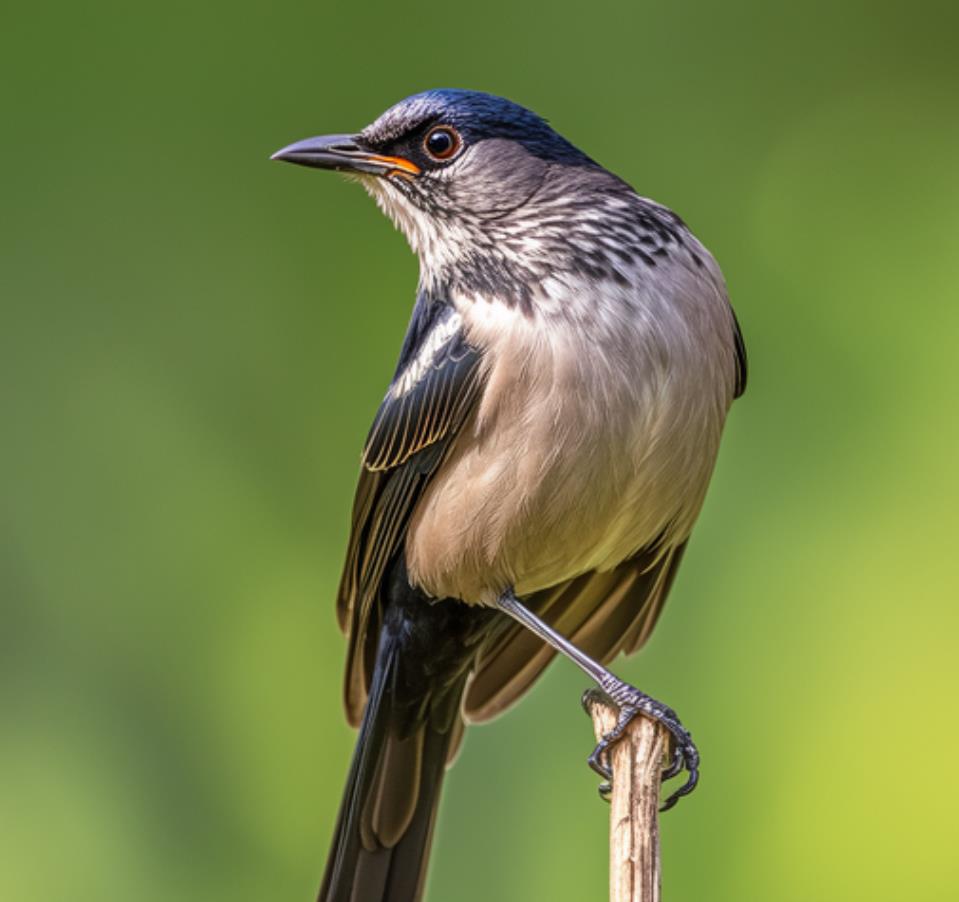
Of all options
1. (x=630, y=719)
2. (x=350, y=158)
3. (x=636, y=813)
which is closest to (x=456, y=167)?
(x=350, y=158)

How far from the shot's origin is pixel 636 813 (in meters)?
3.51

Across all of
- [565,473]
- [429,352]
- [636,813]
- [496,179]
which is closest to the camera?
[636,813]

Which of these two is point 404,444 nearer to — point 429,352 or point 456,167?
point 429,352

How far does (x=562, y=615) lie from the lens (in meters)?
4.63

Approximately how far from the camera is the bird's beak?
4.26m

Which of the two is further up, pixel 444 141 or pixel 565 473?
pixel 444 141

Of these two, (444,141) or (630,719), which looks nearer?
(630,719)

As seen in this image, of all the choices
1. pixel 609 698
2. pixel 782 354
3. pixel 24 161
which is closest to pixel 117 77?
pixel 24 161

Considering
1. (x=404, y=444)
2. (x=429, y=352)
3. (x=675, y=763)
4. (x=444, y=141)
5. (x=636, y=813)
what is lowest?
(x=636, y=813)

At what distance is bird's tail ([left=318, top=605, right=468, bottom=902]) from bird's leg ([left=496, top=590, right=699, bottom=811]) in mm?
477

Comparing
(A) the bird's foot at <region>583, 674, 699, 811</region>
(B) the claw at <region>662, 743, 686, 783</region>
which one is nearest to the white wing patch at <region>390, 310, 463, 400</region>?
(A) the bird's foot at <region>583, 674, 699, 811</region>

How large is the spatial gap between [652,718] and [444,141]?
1497mm

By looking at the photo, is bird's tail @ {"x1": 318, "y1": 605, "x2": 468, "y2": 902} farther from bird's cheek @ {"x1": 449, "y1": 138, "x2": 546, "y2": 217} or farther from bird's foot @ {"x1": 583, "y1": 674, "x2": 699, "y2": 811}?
bird's cheek @ {"x1": 449, "y1": 138, "x2": 546, "y2": 217}

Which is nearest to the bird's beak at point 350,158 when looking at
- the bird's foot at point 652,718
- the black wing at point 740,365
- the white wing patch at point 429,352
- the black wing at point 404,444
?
the black wing at point 404,444
